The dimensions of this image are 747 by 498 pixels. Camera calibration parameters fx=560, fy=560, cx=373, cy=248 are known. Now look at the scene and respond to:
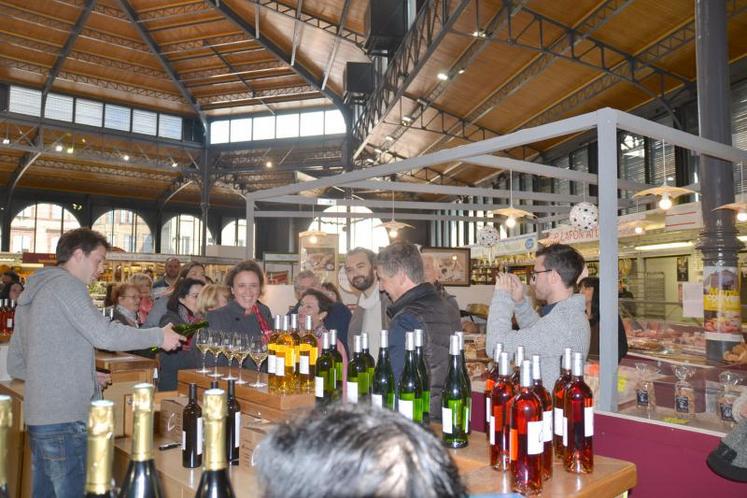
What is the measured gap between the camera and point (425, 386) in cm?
201

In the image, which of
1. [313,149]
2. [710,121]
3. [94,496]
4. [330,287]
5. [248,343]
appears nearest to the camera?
[94,496]

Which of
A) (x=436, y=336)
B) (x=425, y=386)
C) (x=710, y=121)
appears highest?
(x=710, y=121)

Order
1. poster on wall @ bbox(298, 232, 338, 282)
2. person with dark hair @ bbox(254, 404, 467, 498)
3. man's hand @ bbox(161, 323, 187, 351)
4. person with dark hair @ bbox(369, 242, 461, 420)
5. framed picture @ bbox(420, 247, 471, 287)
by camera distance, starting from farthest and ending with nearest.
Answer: poster on wall @ bbox(298, 232, 338, 282) < framed picture @ bbox(420, 247, 471, 287) < man's hand @ bbox(161, 323, 187, 351) < person with dark hair @ bbox(369, 242, 461, 420) < person with dark hair @ bbox(254, 404, 467, 498)

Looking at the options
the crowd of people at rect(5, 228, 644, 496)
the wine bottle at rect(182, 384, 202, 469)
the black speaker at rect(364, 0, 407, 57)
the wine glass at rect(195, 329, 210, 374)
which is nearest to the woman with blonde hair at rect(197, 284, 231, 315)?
Answer: the wine glass at rect(195, 329, 210, 374)

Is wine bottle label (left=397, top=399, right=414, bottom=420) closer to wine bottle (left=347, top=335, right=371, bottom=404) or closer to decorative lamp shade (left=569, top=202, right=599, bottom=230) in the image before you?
wine bottle (left=347, top=335, right=371, bottom=404)

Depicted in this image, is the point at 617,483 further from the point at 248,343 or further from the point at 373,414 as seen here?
the point at 248,343

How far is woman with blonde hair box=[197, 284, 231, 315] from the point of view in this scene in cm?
389

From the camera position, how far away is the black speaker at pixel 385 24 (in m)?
9.05

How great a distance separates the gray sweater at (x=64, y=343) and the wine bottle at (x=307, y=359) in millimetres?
620

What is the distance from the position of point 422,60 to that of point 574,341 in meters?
6.08

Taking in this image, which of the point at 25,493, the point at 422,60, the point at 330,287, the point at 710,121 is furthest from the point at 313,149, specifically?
the point at 25,493

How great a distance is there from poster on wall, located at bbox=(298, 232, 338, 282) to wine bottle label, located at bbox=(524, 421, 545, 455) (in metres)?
7.29

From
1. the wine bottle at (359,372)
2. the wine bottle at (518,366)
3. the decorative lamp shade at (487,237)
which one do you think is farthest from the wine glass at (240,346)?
the decorative lamp shade at (487,237)

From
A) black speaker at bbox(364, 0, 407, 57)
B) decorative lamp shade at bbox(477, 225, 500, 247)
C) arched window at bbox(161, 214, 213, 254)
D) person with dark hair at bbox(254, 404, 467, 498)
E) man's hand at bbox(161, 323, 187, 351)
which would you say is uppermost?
black speaker at bbox(364, 0, 407, 57)
